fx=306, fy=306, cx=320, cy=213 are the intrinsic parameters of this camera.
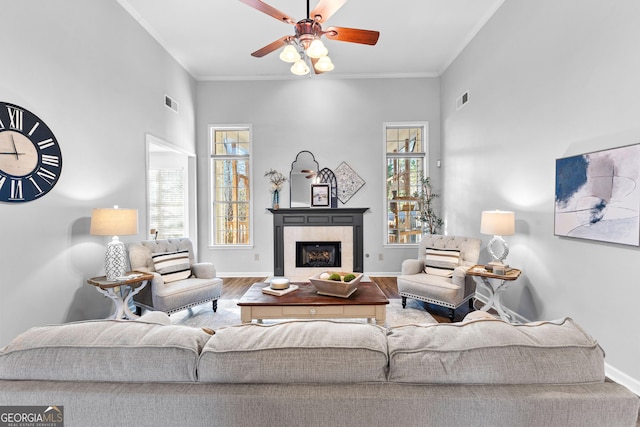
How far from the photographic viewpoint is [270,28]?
4051 mm

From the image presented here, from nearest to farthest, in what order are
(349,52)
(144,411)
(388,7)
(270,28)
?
(144,411) < (388,7) < (270,28) < (349,52)

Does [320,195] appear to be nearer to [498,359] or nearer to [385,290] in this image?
[385,290]

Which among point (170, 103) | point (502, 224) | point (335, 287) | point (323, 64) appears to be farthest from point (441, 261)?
point (170, 103)

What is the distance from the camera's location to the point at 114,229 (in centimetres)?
285

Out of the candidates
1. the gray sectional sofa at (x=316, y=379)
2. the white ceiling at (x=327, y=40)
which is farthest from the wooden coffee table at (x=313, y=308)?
the white ceiling at (x=327, y=40)

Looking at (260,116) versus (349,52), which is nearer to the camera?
(349,52)

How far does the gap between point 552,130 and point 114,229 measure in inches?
162

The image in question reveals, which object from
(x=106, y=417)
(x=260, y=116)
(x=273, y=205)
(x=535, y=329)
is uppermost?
(x=260, y=116)

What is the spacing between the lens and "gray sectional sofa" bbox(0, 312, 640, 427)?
805 mm

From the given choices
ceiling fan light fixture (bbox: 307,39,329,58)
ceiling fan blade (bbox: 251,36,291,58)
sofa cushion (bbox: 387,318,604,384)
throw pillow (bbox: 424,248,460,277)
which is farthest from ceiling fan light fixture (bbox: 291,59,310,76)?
sofa cushion (bbox: 387,318,604,384)

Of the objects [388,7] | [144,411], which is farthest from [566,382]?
[388,7]

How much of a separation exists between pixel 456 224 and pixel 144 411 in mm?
4853

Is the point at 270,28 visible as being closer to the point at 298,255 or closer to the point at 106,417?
the point at 298,255

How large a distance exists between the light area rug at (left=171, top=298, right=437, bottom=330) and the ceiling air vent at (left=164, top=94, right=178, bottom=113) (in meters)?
2.92
